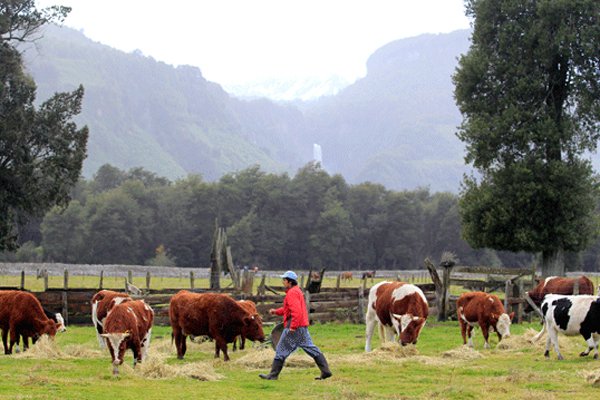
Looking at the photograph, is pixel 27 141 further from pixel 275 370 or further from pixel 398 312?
pixel 275 370

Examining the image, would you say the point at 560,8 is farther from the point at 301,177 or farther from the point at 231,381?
the point at 301,177

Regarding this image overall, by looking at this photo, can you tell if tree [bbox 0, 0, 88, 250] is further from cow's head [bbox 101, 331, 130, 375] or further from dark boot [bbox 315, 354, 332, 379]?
dark boot [bbox 315, 354, 332, 379]

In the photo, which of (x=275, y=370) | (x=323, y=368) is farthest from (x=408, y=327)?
(x=275, y=370)

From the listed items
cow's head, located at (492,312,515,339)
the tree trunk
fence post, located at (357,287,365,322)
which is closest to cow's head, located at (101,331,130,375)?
cow's head, located at (492,312,515,339)

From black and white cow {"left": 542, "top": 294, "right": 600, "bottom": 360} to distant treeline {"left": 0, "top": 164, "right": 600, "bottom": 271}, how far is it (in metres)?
79.9

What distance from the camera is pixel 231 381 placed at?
1497cm

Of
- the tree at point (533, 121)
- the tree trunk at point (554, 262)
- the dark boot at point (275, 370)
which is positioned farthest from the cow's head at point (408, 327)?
the tree trunk at point (554, 262)

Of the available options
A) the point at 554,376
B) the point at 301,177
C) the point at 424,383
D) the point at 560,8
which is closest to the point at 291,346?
the point at 424,383

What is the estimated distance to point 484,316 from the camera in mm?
21609

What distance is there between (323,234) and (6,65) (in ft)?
218

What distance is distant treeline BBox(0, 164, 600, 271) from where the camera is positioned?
98.3 m

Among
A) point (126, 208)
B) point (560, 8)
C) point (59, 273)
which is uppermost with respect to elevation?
point (560, 8)

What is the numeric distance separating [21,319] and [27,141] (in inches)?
812

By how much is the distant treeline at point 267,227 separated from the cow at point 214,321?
77494 mm
